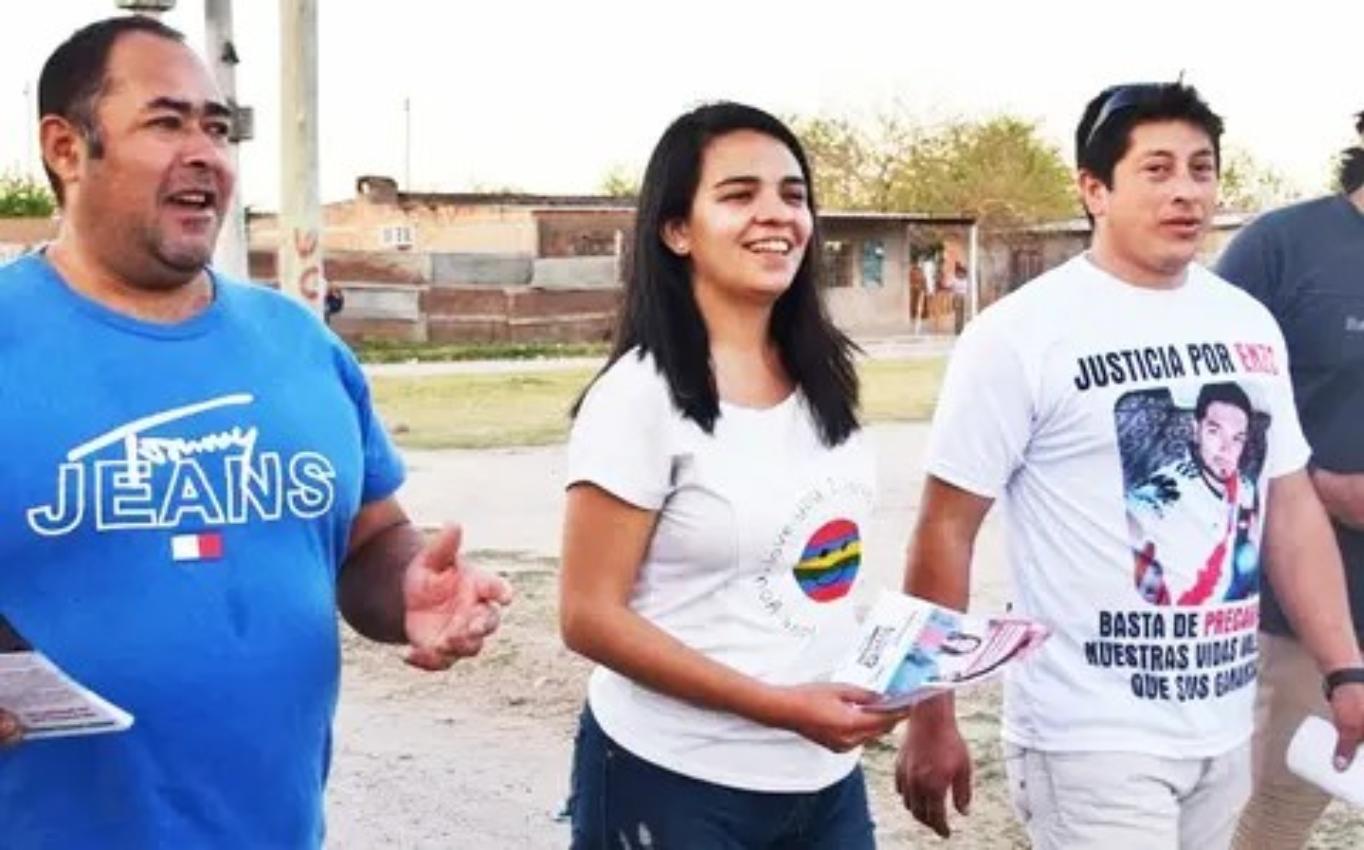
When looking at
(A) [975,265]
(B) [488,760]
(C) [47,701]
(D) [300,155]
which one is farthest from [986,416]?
(A) [975,265]

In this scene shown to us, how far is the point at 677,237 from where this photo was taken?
3348 millimetres

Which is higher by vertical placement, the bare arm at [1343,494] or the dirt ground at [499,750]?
the bare arm at [1343,494]

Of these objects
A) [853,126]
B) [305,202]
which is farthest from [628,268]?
[853,126]

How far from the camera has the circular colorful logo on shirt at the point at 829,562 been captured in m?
3.15

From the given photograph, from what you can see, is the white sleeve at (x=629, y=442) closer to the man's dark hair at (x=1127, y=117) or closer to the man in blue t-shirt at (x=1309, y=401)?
the man's dark hair at (x=1127, y=117)

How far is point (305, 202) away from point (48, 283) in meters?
7.31

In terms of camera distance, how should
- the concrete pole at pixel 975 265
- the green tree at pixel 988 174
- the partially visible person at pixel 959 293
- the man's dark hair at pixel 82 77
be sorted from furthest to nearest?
the green tree at pixel 988 174 < the partially visible person at pixel 959 293 < the concrete pole at pixel 975 265 < the man's dark hair at pixel 82 77

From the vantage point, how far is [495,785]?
6457 mm

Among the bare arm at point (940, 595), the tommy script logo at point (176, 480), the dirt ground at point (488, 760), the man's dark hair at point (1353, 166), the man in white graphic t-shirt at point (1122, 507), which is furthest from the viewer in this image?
the dirt ground at point (488, 760)

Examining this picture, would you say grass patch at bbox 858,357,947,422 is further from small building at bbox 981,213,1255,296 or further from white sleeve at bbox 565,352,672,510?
small building at bbox 981,213,1255,296

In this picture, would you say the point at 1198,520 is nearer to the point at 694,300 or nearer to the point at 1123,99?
the point at 1123,99

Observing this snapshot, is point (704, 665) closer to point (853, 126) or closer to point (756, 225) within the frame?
point (756, 225)

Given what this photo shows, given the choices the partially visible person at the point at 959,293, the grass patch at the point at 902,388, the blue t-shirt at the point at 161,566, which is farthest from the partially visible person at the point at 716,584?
the partially visible person at the point at 959,293

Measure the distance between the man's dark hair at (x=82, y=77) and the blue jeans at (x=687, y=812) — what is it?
126 cm
